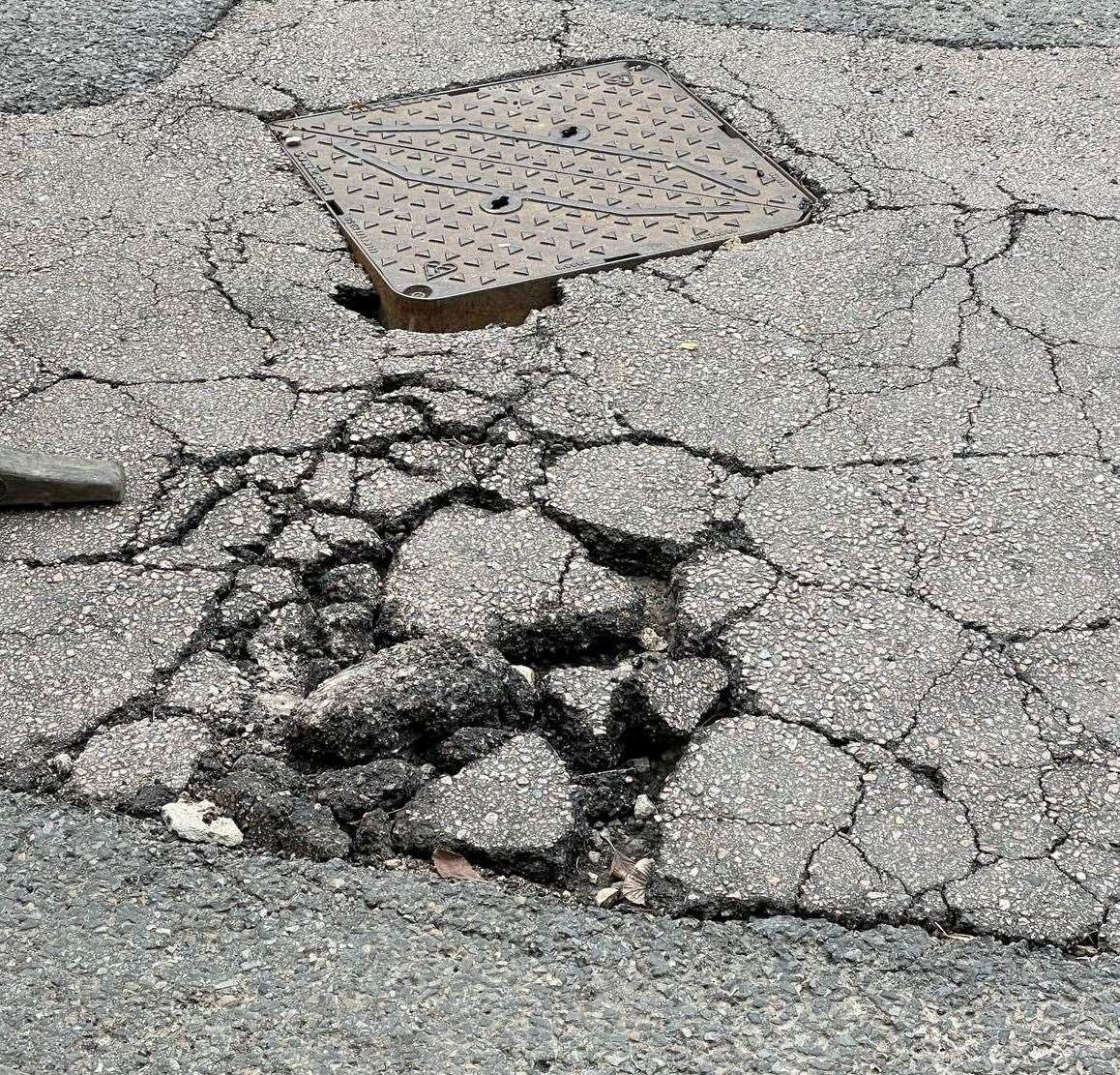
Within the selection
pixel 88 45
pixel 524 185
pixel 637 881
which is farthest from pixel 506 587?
pixel 88 45

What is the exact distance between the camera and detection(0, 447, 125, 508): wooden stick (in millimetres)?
2713

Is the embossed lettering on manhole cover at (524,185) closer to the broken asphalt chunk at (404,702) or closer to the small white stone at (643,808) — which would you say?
the broken asphalt chunk at (404,702)

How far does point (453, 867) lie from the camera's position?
6.98 feet

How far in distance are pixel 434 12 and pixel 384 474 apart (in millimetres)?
2746

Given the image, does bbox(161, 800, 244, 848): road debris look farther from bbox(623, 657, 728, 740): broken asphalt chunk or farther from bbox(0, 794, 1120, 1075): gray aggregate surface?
bbox(623, 657, 728, 740): broken asphalt chunk

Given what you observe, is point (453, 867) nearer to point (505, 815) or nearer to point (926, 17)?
point (505, 815)

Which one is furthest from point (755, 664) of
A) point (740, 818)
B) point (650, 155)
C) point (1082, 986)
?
point (650, 155)

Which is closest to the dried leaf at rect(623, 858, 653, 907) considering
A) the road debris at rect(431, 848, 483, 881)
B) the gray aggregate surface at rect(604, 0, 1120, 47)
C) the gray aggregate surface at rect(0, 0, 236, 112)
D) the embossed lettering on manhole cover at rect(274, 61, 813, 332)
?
the road debris at rect(431, 848, 483, 881)

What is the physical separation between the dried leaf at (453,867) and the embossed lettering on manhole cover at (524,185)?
1.63 meters

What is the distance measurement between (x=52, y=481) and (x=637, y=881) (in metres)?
1.48

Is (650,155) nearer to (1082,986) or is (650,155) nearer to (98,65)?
(98,65)

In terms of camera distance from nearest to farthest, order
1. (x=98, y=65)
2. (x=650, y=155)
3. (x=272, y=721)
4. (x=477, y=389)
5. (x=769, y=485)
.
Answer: (x=272, y=721)
(x=769, y=485)
(x=477, y=389)
(x=650, y=155)
(x=98, y=65)

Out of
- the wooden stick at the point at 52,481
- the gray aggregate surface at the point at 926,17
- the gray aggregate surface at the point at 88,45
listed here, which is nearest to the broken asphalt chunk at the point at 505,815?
the wooden stick at the point at 52,481

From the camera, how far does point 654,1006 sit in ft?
6.32
